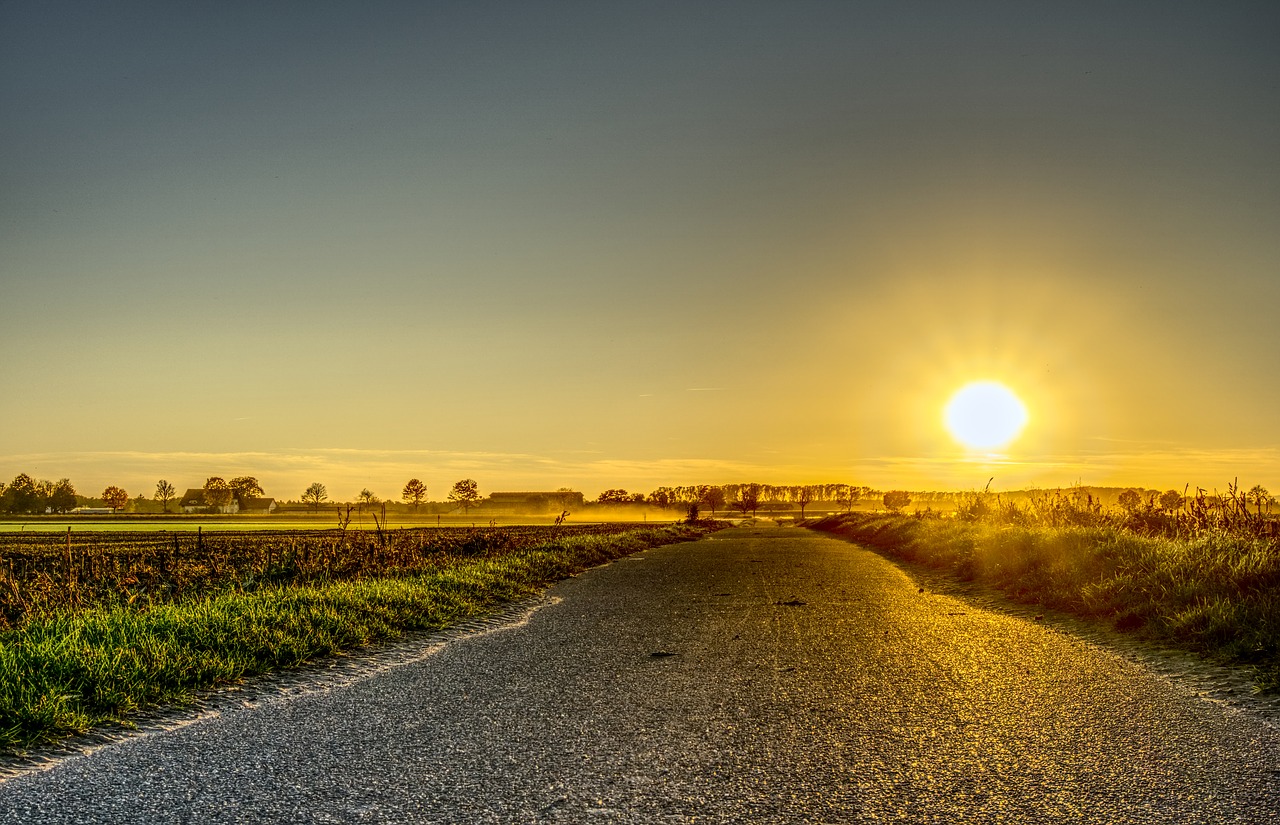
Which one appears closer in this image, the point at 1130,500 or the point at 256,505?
the point at 1130,500

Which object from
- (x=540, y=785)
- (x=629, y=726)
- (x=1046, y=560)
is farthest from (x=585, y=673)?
(x=1046, y=560)

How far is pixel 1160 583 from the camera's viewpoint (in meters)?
10.9

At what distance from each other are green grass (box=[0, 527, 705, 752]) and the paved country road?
2.70 feet

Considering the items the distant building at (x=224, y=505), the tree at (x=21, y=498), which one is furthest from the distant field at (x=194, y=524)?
the distant building at (x=224, y=505)

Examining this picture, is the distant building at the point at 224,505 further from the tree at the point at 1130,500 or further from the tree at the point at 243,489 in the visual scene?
the tree at the point at 1130,500

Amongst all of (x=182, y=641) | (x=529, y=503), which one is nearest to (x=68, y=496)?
(x=529, y=503)

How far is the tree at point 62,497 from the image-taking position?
13800 cm

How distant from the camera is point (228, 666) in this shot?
7512mm

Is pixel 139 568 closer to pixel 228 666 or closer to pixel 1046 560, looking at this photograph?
pixel 228 666

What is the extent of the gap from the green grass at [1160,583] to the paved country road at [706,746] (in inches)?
47.4

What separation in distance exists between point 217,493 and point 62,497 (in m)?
27.2

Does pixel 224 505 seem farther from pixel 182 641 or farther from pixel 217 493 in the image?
pixel 182 641

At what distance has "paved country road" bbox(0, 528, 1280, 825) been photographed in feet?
14.1

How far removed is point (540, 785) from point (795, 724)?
2.13 metres
